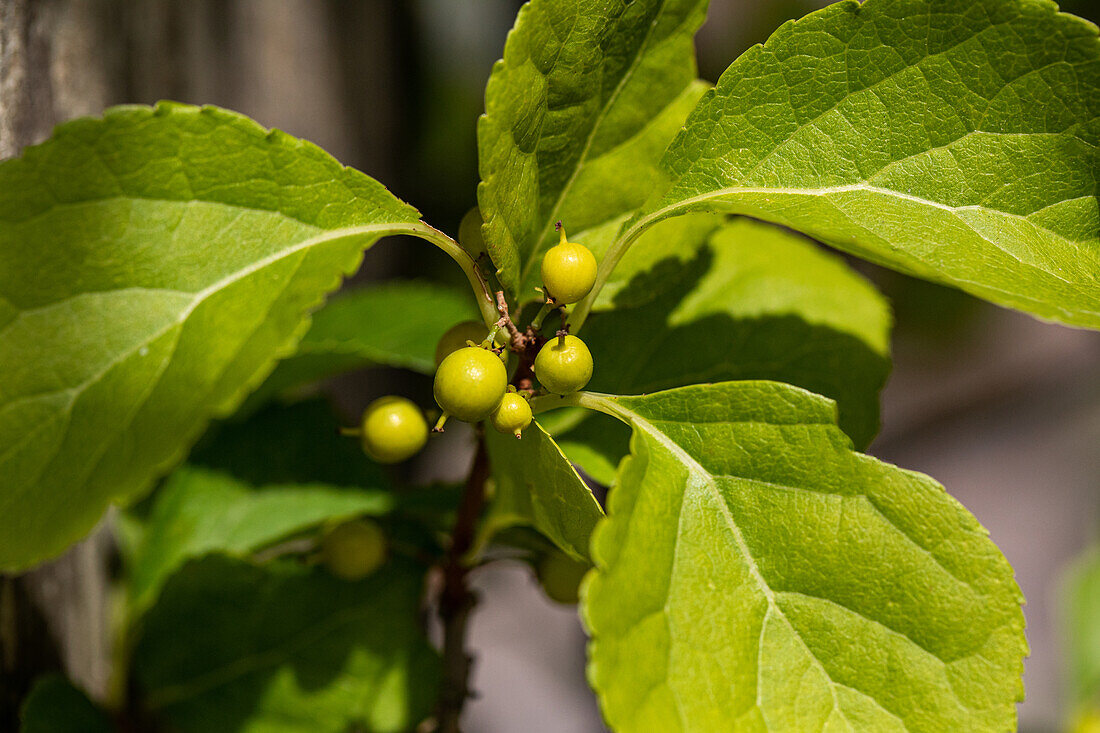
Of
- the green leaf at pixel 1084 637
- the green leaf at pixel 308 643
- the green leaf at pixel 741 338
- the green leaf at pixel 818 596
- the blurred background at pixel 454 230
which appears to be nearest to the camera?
the green leaf at pixel 818 596

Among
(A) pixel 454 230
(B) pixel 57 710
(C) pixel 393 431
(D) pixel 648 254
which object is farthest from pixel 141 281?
(A) pixel 454 230

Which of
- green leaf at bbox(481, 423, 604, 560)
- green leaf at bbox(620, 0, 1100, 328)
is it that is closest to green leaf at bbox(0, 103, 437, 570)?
green leaf at bbox(481, 423, 604, 560)

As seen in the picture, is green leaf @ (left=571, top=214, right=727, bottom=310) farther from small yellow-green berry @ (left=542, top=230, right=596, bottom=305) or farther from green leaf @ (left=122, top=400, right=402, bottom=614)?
green leaf @ (left=122, top=400, right=402, bottom=614)

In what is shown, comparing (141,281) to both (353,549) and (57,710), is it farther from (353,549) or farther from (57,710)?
(57,710)

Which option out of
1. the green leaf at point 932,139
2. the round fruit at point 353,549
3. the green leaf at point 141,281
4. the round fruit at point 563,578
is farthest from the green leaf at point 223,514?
the green leaf at point 932,139

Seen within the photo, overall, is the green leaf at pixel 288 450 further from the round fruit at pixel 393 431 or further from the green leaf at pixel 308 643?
the round fruit at pixel 393 431
